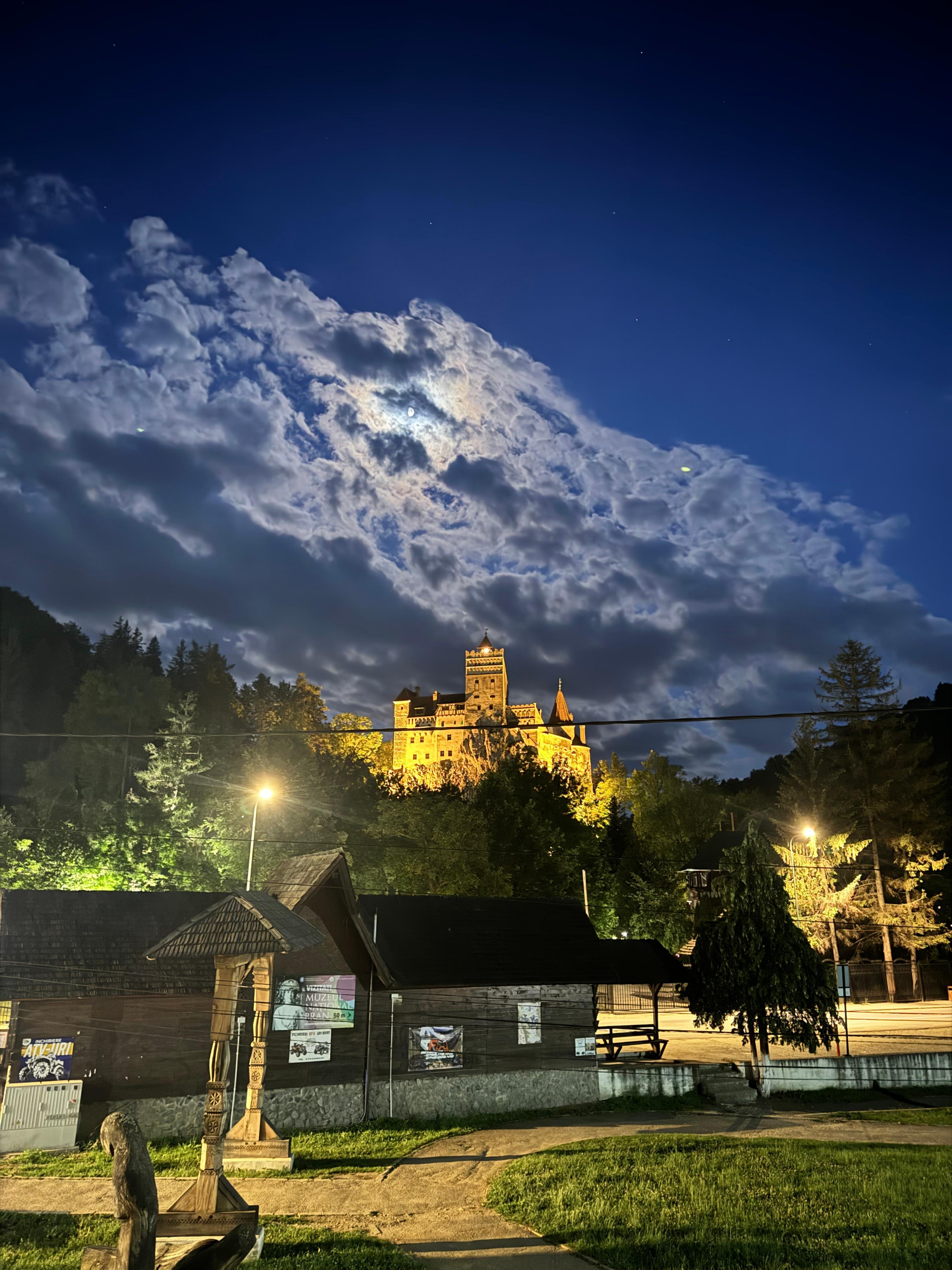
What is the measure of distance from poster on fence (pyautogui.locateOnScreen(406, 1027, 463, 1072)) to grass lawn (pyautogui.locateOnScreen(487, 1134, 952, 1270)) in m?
5.08

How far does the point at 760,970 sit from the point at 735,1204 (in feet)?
46.2

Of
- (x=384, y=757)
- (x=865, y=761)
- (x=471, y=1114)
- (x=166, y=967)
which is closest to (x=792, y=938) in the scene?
(x=471, y=1114)

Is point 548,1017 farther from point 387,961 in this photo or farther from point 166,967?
point 166,967

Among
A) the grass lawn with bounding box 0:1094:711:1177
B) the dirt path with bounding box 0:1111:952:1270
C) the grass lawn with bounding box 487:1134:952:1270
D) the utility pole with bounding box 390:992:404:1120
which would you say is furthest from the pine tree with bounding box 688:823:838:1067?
the utility pole with bounding box 390:992:404:1120

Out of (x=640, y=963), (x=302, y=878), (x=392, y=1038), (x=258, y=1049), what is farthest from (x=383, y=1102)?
(x=640, y=963)

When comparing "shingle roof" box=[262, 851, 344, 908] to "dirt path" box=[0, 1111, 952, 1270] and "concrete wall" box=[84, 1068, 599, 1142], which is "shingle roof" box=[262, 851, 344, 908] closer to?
"concrete wall" box=[84, 1068, 599, 1142]

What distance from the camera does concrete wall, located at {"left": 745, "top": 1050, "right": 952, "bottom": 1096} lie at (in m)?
29.7

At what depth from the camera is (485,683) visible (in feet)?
526

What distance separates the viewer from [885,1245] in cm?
1365

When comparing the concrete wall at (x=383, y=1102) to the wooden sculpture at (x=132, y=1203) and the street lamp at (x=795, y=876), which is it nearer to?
the wooden sculpture at (x=132, y=1203)

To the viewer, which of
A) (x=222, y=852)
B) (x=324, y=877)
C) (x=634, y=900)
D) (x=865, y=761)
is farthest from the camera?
(x=634, y=900)

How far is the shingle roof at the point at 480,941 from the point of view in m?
24.3

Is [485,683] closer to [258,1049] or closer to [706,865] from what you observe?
[706,865]

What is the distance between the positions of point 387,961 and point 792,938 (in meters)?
15.0
